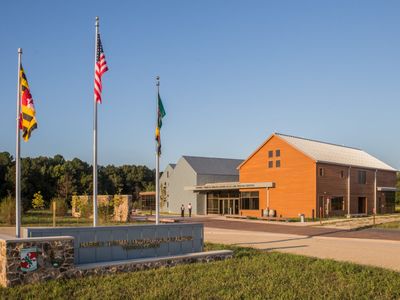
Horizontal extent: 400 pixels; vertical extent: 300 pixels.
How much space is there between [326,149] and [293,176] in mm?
8018

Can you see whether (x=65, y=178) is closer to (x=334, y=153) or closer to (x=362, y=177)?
(x=334, y=153)

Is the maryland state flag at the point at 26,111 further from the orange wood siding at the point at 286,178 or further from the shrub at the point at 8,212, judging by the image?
the orange wood siding at the point at 286,178

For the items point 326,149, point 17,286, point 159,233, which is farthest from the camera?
point 326,149

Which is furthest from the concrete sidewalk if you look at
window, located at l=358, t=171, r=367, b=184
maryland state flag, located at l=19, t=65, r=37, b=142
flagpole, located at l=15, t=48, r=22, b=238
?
window, located at l=358, t=171, r=367, b=184

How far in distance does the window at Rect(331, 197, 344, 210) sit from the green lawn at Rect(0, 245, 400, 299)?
3065 centimetres

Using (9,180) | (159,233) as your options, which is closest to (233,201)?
(9,180)

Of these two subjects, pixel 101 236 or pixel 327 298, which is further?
pixel 101 236

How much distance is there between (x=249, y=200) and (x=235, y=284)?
121 ft

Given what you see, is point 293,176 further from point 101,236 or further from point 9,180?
point 9,180

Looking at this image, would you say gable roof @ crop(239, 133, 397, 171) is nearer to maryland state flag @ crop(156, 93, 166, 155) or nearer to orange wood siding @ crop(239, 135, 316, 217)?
orange wood siding @ crop(239, 135, 316, 217)

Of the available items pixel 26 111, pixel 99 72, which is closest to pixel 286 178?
pixel 99 72

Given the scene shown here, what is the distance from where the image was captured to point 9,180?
194 feet

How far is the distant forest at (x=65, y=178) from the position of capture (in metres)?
60.7

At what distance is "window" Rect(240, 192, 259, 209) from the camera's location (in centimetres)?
4700
